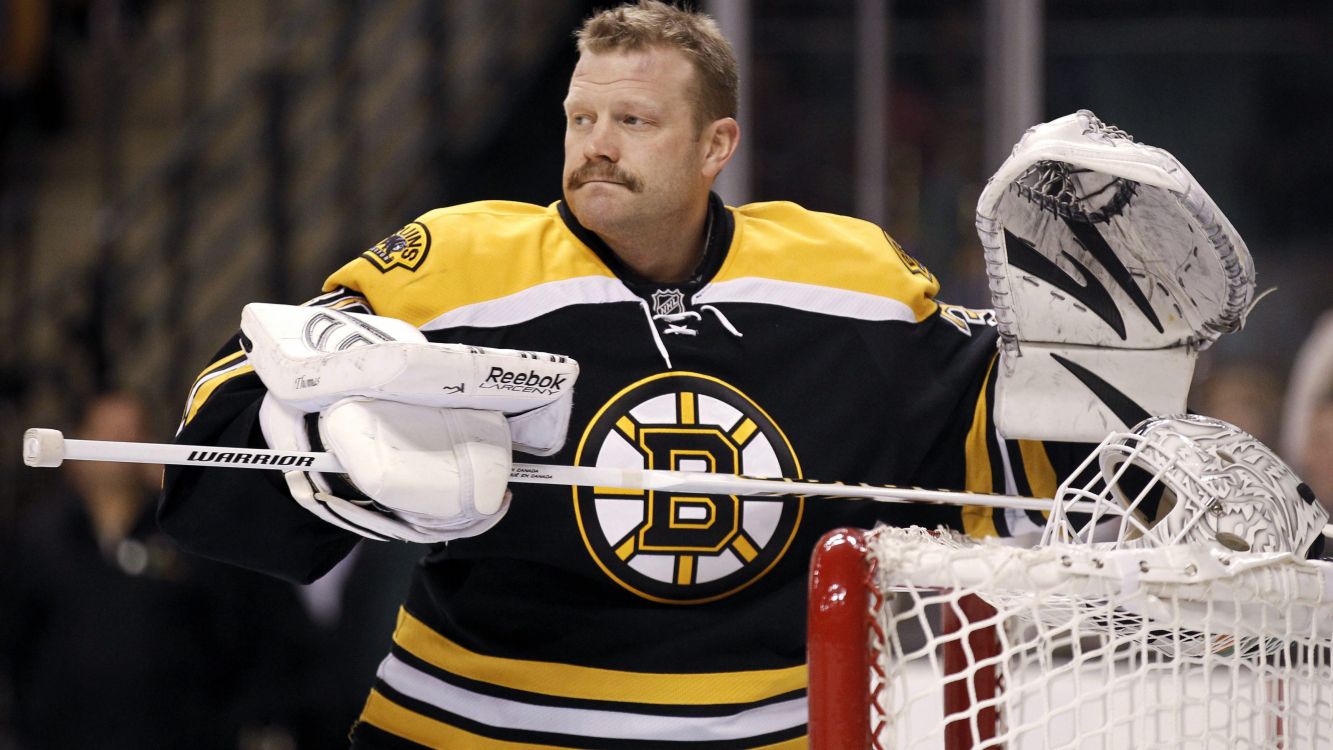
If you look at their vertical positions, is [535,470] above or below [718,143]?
below

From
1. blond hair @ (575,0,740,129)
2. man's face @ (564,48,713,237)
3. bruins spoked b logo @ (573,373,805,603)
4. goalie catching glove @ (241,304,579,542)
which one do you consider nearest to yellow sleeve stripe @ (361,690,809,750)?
bruins spoked b logo @ (573,373,805,603)

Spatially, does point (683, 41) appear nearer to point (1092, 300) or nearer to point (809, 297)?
point (809, 297)

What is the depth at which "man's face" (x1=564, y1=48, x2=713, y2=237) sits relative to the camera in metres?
1.71

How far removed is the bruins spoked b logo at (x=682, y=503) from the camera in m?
1.64

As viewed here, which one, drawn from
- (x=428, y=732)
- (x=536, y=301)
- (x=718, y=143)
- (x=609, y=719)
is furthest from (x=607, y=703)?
(x=718, y=143)

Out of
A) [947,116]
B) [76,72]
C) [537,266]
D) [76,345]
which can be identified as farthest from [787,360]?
[76,72]

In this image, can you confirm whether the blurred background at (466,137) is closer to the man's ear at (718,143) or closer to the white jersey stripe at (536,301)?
the man's ear at (718,143)

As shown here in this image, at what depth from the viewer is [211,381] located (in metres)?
1.55

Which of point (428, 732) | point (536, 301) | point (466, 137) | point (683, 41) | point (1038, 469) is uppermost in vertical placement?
point (683, 41)

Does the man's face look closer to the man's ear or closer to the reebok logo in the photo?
the man's ear

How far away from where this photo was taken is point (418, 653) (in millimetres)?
1713

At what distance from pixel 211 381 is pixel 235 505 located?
12 centimetres

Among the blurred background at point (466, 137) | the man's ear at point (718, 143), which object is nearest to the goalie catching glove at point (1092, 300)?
the man's ear at point (718, 143)

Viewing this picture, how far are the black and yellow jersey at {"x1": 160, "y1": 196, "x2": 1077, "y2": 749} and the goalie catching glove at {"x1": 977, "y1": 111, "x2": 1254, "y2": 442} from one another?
3.3 inches
